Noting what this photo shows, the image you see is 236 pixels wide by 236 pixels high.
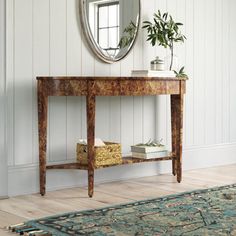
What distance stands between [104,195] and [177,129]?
1.02 metres

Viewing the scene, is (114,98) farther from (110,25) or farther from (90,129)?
(90,129)

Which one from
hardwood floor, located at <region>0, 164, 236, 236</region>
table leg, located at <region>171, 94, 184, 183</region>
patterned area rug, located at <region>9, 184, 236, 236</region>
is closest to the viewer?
patterned area rug, located at <region>9, 184, 236, 236</region>

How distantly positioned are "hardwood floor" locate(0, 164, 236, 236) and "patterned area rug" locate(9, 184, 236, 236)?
0.70 feet

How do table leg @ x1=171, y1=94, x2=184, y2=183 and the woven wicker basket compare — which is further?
table leg @ x1=171, y1=94, x2=184, y2=183

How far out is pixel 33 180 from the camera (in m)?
4.31

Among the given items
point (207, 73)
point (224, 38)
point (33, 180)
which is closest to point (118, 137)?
point (33, 180)

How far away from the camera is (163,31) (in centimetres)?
495

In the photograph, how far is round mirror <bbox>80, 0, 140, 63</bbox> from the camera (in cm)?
459

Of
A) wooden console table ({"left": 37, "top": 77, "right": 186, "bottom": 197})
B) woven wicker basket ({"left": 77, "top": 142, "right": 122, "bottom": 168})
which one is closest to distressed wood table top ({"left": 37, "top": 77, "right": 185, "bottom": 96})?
wooden console table ({"left": 37, "top": 77, "right": 186, "bottom": 197})

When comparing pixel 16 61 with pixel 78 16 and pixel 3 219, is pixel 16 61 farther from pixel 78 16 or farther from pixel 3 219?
pixel 3 219

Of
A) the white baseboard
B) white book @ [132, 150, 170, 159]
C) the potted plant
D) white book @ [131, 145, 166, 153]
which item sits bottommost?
the white baseboard

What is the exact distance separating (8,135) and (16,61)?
21.6 inches

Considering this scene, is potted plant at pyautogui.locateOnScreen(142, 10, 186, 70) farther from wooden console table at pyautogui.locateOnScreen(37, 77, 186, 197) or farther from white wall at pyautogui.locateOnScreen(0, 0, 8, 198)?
white wall at pyautogui.locateOnScreen(0, 0, 8, 198)

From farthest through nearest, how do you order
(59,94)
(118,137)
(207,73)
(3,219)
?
(207,73), (118,137), (59,94), (3,219)
